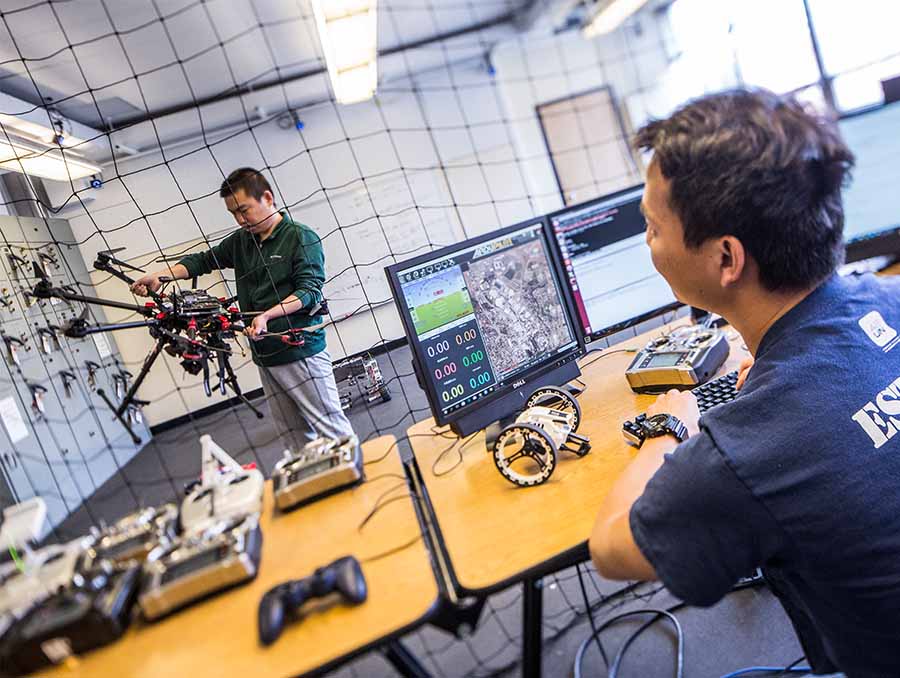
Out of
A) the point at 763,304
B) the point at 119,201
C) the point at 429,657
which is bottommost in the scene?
the point at 429,657

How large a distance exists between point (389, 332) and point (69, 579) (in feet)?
3.44

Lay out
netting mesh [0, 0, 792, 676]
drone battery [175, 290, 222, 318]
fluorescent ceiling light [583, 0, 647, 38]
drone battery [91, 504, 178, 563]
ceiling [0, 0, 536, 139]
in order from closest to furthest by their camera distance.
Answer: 1. drone battery [91, 504, 178, 563]
2. drone battery [175, 290, 222, 318]
3. netting mesh [0, 0, 792, 676]
4. ceiling [0, 0, 536, 139]
5. fluorescent ceiling light [583, 0, 647, 38]

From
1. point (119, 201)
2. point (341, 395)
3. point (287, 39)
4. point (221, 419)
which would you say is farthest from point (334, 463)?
point (287, 39)

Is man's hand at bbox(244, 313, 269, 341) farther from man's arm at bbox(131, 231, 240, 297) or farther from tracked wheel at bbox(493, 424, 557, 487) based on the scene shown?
tracked wheel at bbox(493, 424, 557, 487)

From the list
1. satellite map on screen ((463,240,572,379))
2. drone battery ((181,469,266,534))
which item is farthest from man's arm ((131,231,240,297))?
satellite map on screen ((463,240,572,379))

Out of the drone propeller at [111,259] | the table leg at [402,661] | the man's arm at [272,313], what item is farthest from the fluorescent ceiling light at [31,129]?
the table leg at [402,661]

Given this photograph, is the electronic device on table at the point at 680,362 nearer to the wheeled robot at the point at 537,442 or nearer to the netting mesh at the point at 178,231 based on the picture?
the wheeled robot at the point at 537,442

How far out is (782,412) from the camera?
0.74m

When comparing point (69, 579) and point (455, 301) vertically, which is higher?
point (455, 301)

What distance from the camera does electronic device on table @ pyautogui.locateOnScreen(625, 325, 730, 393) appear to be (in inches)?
53.7

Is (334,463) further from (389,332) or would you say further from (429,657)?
(429,657)

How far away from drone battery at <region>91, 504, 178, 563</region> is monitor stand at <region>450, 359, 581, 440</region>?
62 centimetres

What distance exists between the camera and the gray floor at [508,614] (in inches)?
61.4

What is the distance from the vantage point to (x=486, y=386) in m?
1.33
